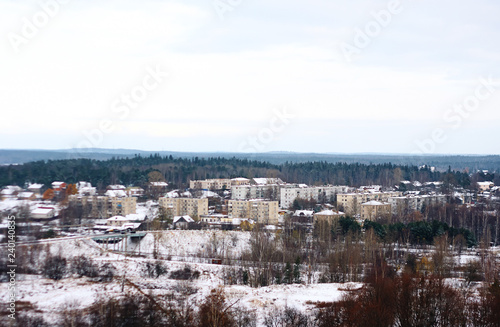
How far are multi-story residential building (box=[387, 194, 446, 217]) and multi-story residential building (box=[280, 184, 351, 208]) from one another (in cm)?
471

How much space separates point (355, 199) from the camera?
28.7 meters

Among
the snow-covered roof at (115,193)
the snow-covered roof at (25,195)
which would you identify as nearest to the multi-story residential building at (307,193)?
the snow-covered roof at (115,193)

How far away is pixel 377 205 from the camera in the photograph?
26000 millimetres

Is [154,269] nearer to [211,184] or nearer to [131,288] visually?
[131,288]

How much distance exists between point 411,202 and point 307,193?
260 inches

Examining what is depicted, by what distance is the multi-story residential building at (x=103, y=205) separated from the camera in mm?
22188

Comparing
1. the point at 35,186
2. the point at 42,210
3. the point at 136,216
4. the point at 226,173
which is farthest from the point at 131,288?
the point at 226,173

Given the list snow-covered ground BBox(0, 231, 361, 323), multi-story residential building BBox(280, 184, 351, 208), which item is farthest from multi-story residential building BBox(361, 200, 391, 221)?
snow-covered ground BBox(0, 231, 361, 323)

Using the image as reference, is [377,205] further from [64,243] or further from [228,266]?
[64,243]

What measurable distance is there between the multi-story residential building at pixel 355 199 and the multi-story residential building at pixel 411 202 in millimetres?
1287

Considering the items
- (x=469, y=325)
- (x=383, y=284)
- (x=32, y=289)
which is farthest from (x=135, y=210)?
(x=469, y=325)

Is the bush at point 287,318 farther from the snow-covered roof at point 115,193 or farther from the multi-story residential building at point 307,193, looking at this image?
the multi-story residential building at point 307,193

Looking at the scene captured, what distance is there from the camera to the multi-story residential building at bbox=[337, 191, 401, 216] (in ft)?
90.9

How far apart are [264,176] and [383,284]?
106 feet
